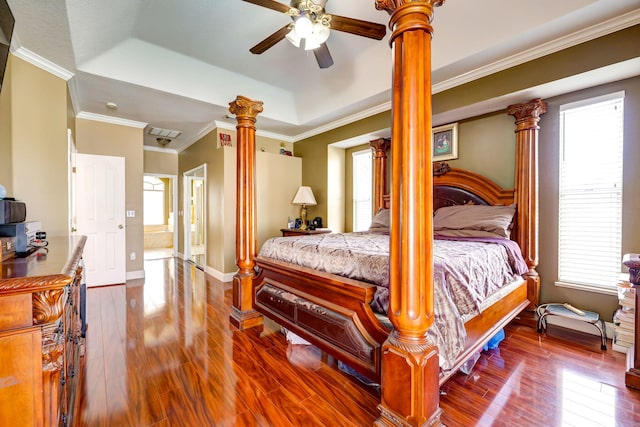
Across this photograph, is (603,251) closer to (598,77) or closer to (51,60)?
(598,77)

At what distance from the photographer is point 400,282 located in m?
1.35

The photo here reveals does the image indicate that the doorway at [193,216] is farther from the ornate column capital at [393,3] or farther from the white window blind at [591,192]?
the white window blind at [591,192]

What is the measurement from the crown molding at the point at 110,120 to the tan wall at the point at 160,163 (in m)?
1.73

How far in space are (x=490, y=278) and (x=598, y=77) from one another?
2.01m

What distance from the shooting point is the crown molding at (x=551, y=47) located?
213cm

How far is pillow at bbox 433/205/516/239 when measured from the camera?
9.18 feet

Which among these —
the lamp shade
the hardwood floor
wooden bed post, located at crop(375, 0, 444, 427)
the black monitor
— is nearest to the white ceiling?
the black monitor

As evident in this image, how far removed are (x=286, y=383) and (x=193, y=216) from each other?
5703 millimetres

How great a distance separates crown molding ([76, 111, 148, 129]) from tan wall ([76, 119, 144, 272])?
0.15 feet

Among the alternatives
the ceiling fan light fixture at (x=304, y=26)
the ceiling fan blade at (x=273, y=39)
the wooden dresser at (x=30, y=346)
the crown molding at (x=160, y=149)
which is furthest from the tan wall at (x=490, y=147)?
the crown molding at (x=160, y=149)

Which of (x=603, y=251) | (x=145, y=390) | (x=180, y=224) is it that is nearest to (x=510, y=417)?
(x=603, y=251)

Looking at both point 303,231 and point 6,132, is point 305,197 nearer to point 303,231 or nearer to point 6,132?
point 303,231

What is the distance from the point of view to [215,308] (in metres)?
3.29

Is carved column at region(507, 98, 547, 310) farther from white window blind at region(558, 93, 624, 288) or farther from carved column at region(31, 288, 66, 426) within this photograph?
carved column at region(31, 288, 66, 426)
